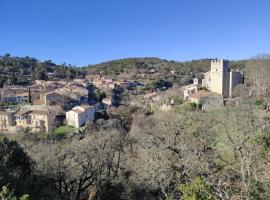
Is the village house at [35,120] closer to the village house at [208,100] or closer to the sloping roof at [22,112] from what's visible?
the sloping roof at [22,112]

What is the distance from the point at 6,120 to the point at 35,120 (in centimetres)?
400

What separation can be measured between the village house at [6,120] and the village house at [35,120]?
2.37 feet

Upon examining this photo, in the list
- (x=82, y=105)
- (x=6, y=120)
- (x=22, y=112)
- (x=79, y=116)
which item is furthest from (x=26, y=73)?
(x=79, y=116)

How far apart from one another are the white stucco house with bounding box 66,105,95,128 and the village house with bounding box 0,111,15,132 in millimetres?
8100

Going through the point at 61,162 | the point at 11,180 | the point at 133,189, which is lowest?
the point at 133,189

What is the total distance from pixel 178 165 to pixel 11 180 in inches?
263

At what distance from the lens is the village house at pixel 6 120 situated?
145 feet

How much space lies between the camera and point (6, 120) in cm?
4438

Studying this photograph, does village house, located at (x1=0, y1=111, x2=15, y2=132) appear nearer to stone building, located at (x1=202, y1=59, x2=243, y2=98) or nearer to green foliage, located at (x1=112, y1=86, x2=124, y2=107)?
green foliage, located at (x1=112, y1=86, x2=124, y2=107)

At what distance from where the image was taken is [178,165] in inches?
535

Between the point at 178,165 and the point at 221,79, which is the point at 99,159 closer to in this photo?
the point at 178,165

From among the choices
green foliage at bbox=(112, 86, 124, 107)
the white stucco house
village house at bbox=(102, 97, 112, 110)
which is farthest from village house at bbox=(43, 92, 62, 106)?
green foliage at bbox=(112, 86, 124, 107)

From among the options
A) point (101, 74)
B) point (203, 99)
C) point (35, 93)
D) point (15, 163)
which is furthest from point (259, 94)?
point (101, 74)

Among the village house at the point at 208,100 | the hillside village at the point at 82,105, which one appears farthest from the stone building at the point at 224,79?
the village house at the point at 208,100
